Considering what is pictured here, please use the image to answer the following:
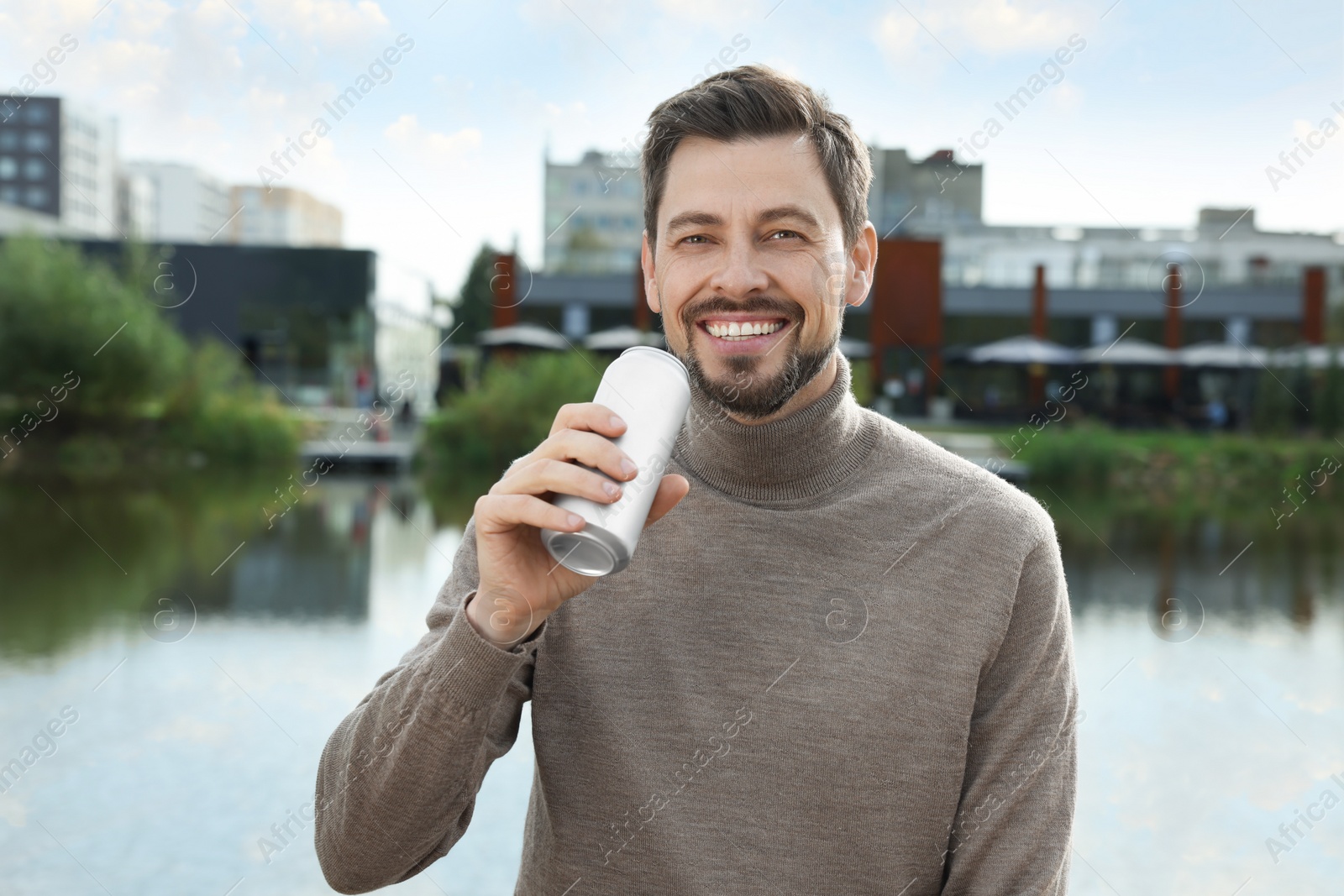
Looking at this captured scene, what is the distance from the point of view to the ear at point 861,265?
1.92 meters

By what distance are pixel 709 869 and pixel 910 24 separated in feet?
15.3

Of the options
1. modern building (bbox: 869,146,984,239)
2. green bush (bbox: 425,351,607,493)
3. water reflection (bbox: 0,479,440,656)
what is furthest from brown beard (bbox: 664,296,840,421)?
modern building (bbox: 869,146,984,239)

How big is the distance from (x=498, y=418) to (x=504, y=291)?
338 centimetres

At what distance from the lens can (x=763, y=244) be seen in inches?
68.4

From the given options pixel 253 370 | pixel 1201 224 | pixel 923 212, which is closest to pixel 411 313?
pixel 253 370

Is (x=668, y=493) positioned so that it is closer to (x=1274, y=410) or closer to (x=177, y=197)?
(x=1274, y=410)

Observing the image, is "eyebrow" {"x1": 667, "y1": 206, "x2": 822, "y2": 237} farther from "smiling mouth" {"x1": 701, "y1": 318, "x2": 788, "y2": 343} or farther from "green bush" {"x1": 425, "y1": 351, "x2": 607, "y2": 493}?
"green bush" {"x1": 425, "y1": 351, "x2": 607, "y2": 493}

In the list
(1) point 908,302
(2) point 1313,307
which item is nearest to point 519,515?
(1) point 908,302

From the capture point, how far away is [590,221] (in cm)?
5447

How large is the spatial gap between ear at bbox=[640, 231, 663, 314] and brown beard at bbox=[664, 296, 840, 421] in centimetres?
14

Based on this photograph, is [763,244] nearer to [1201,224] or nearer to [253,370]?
[253,370]

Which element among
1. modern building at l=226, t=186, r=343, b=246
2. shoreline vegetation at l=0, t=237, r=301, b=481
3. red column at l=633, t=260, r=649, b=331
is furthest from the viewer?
modern building at l=226, t=186, r=343, b=246

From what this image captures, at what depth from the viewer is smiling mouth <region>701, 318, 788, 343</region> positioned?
173 cm

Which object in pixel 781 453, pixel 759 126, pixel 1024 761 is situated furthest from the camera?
pixel 781 453
